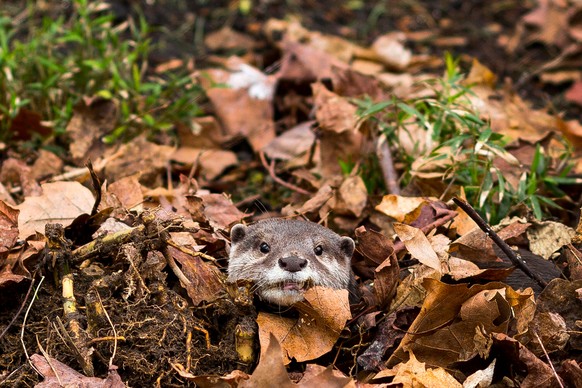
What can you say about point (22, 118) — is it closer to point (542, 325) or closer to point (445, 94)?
point (445, 94)

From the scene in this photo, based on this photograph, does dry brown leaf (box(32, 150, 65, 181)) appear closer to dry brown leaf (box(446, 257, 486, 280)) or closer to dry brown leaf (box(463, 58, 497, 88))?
dry brown leaf (box(446, 257, 486, 280))

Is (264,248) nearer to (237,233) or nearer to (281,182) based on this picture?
(237,233)

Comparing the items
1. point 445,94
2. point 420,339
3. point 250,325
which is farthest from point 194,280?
point 445,94

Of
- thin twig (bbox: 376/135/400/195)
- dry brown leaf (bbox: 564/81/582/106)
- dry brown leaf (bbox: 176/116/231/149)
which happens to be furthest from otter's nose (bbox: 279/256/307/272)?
dry brown leaf (bbox: 564/81/582/106)

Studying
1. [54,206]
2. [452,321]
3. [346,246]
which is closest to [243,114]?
[54,206]

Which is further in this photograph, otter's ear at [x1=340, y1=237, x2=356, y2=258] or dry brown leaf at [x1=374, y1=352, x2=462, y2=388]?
otter's ear at [x1=340, y1=237, x2=356, y2=258]

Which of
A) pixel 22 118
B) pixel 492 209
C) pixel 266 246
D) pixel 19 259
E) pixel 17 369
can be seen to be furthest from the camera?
pixel 22 118
